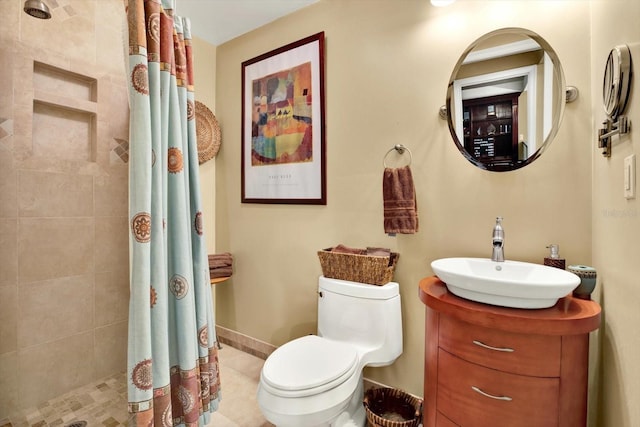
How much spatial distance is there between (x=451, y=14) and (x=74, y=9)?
85.4 inches

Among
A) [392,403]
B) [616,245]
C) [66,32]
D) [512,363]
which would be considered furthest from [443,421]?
[66,32]

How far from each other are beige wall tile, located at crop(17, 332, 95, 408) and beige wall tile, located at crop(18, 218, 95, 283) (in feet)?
1.31

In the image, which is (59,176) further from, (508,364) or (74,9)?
(508,364)

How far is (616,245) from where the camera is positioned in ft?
3.58

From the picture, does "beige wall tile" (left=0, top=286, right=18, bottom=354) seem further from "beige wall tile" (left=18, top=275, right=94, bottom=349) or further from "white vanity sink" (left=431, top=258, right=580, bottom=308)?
"white vanity sink" (left=431, top=258, right=580, bottom=308)

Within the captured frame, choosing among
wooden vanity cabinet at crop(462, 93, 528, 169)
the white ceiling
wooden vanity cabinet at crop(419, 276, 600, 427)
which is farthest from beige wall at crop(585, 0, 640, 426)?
the white ceiling

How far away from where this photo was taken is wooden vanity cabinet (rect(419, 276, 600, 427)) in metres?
1.04

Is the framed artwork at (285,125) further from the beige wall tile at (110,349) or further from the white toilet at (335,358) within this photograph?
the beige wall tile at (110,349)

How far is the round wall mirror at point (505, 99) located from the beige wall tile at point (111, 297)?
2.23m

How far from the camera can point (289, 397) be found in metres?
1.32

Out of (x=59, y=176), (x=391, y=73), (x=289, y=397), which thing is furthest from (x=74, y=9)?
(x=289, y=397)

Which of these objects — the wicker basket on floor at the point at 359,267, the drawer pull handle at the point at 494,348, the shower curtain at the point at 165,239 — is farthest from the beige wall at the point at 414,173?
the shower curtain at the point at 165,239

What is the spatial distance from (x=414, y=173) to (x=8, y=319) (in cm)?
232

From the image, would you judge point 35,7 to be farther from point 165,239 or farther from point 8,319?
point 8,319
